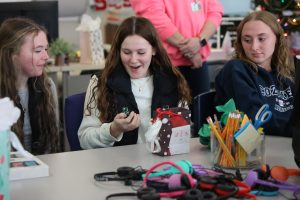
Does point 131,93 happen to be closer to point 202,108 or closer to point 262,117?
point 202,108

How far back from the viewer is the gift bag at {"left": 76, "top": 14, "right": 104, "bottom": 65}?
3.96 meters

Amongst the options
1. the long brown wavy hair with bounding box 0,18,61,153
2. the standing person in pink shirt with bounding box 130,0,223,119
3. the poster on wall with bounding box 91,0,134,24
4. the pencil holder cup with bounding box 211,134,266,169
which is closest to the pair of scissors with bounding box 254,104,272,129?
the pencil holder cup with bounding box 211,134,266,169

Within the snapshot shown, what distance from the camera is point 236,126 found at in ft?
5.46

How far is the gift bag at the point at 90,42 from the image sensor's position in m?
3.96

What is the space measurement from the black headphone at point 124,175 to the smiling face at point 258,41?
3.38ft

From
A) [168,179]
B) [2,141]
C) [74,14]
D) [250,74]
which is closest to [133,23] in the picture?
[250,74]

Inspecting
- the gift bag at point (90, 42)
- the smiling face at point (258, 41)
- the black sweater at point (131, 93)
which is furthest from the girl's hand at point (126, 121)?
the gift bag at point (90, 42)

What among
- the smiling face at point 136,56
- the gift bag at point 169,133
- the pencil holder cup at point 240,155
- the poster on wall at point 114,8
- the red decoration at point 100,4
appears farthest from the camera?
the red decoration at point 100,4

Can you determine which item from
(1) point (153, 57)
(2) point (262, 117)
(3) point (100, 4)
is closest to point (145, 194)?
(2) point (262, 117)

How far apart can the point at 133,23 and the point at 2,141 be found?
126 centimetres

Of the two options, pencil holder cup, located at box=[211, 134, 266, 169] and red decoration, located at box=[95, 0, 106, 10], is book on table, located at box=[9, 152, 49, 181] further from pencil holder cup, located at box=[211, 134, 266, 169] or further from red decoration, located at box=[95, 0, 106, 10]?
red decoration, located at box=[95, 0, 106, 10]

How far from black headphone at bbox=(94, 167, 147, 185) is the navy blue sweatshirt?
2.50 feet

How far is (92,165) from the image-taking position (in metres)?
1.69

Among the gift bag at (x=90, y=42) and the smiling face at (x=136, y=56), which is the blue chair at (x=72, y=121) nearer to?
the smiling face at (x=136, y=56)
